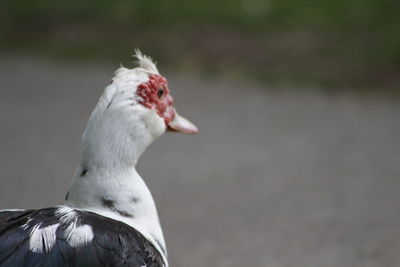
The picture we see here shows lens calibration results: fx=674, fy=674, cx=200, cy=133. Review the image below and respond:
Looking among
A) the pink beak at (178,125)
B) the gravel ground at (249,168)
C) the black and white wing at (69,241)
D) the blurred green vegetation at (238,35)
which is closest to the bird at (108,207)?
the black and white wing at (69,241)

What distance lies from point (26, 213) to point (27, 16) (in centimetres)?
755

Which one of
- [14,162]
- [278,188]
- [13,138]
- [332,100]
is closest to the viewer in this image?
[278,188]

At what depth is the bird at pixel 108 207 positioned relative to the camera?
231cm

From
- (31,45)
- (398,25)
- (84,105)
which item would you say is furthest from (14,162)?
(398,25)

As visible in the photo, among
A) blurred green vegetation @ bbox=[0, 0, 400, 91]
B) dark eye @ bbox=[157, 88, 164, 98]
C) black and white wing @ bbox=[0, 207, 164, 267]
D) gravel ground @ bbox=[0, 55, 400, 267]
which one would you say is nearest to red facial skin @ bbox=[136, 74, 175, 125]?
dark eye @ bbox=[157, 88, 164, 98]

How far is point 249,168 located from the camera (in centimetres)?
513

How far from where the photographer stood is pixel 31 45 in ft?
28.2

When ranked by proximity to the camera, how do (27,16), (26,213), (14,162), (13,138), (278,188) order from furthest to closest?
(27,16) → (13,138) → (14,162) → (278,188) → (26,213)

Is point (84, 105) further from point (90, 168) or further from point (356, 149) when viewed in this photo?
point (90, 168)

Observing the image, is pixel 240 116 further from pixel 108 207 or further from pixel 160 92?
pixel 108 207

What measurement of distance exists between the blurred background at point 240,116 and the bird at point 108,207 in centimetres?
124

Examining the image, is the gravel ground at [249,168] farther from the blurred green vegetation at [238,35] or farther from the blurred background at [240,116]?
the blurred green vegetation at [238,35]

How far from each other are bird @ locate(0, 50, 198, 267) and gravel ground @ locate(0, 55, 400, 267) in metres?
1.22

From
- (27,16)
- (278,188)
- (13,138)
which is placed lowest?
(278,188)
